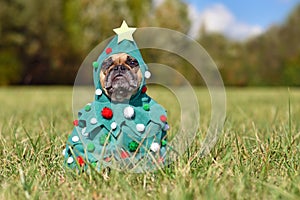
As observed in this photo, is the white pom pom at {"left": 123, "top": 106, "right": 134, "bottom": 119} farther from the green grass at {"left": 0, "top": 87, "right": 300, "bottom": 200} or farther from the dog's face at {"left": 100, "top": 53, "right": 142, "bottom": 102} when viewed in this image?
the green grass at {"left": 0, "top": 87, "right": 300, "bottom": 200}

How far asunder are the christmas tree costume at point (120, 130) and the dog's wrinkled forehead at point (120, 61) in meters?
0.01

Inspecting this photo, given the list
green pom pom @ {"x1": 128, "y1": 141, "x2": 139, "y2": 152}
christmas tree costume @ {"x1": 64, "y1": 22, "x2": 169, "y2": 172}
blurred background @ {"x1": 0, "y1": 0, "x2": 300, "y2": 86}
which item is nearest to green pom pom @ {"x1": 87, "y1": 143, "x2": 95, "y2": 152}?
christmas tree costume @ {"x1": 64, "y1": 22, "x2": 169, "y2": 172}

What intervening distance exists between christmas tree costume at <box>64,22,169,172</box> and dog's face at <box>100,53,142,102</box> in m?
0.02

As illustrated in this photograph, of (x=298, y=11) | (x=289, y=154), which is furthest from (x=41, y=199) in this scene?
(x=298, y=11)

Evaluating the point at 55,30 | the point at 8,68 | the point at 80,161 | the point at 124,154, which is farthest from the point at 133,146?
the point at 55,30

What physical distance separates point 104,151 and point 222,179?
0.34 meters

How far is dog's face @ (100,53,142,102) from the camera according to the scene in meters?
1.17

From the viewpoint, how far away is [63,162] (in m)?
1.25

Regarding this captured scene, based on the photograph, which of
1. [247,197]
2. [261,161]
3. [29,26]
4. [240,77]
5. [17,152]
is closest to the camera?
[247,197]

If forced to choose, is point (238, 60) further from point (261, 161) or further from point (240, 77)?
point (261, 161)

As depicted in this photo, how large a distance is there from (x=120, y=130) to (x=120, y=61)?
0.19 metres

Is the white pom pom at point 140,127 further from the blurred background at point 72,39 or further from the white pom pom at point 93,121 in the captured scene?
the blurred background at point 72,39

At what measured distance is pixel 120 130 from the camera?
46.7 inches

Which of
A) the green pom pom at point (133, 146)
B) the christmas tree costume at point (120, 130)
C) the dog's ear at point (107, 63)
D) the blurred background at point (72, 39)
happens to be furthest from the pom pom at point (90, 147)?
the blurred background at point (72, 39)
